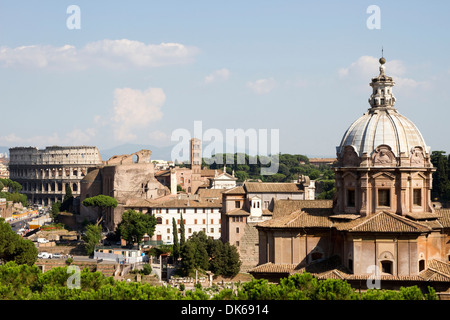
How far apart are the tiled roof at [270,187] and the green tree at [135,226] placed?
8.93 meters

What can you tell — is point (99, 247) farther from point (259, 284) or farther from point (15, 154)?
point (15, 154)

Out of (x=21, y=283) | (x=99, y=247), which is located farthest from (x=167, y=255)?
(x=21, y=283)

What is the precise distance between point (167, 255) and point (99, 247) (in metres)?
5.74

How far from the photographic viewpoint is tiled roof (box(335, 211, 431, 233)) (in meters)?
27.6

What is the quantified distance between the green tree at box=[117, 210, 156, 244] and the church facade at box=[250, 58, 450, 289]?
31.9 meters

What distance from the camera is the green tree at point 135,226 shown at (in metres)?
62.0

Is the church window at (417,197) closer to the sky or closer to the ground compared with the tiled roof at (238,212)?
closer to the sky

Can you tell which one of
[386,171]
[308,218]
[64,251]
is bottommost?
[64,251]

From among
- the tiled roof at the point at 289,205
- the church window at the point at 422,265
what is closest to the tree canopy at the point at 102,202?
the tiled roof at the point at 289,205

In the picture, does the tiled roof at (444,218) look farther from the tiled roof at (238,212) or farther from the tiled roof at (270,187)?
the tiled roof at (270,187)

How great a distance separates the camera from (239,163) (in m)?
129

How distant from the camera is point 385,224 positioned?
27969mm

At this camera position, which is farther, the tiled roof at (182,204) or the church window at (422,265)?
the tiled roof at (182,204)
